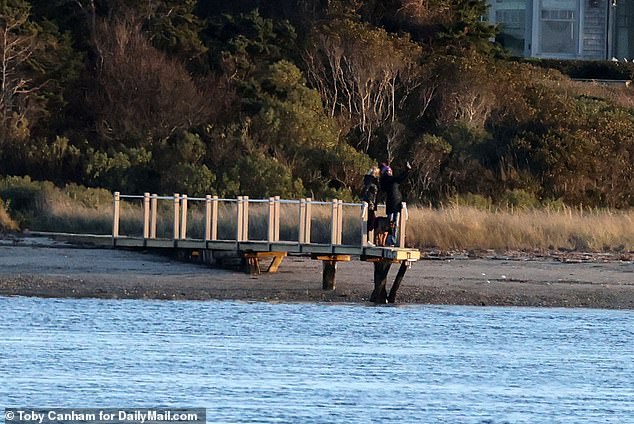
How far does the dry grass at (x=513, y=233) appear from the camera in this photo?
3519 cm

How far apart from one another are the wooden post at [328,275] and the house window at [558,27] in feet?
114

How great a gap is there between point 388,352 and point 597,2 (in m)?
40.8

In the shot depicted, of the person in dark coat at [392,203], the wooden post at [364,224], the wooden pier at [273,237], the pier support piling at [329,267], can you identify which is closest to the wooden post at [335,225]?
the wooden pier at [273,237]

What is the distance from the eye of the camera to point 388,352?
2256 cm

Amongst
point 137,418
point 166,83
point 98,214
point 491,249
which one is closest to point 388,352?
point 137,418

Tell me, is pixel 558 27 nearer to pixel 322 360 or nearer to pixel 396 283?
pixel 396 283

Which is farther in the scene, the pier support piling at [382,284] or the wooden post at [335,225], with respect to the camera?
the wooden post at [335,225]

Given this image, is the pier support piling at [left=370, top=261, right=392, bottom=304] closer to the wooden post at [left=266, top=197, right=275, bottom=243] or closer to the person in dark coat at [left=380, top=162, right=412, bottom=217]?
the person in dark coat at [left=380, top=162, right=412, bottom=217]

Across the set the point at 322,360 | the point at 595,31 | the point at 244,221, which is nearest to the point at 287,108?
the point at 595,31

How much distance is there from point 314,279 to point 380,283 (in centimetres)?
282

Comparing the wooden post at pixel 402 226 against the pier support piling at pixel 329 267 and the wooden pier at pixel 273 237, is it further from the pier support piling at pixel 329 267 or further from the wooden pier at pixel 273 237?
the pier support piling at pixel 329 267

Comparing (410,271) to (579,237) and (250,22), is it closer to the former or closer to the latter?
(579,237)

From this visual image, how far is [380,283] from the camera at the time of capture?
27547mm

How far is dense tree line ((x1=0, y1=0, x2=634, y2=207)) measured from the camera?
46875 mm
